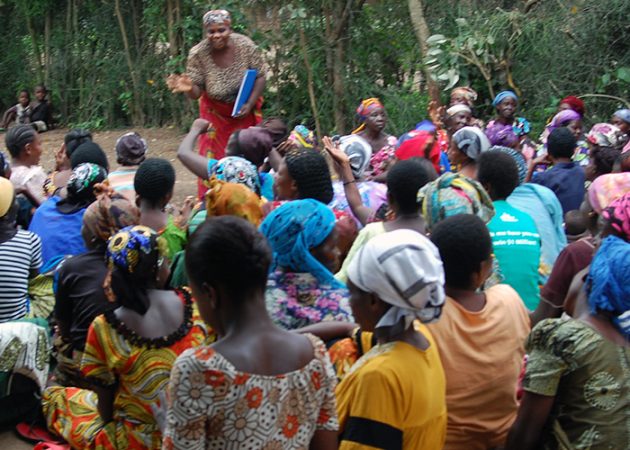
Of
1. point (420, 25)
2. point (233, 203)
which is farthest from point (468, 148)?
point (420, 25)

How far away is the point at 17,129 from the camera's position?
6.72m

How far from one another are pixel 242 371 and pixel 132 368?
1.16 meters

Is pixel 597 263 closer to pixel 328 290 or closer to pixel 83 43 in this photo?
pixel 328 290

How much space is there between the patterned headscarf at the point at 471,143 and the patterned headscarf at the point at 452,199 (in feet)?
4.09

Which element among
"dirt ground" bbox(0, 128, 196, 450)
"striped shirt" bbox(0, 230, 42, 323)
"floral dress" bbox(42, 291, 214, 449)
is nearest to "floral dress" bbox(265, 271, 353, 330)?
"floral dress" bbox(42, 291, 214, 449)

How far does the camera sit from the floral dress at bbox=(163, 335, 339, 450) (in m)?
Answer: 2.29

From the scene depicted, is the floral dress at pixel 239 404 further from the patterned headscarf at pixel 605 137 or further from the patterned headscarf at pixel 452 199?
the patterned headscarf at pixel 605 137

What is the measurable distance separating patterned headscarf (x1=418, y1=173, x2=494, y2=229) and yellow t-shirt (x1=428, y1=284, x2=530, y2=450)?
2.51 feet

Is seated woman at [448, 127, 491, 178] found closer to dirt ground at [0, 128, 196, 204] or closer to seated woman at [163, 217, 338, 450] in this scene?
seated woman at [163, 217, 338, 450]

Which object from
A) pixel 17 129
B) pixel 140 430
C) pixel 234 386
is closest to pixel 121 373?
pixel 140 430

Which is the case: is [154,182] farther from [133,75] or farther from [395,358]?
[133,75]

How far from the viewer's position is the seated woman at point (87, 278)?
13.6 feet

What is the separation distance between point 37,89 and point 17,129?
31.5 feet

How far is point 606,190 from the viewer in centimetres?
389
